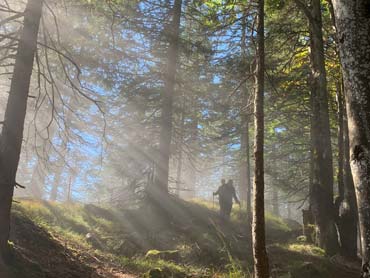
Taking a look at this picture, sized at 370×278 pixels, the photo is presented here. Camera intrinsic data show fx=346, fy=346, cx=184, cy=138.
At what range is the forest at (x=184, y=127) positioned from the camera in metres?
6.39

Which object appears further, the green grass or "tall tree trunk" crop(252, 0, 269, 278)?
the green grass

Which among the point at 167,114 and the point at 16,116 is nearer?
the point at 16,116

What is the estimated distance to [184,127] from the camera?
789 inches

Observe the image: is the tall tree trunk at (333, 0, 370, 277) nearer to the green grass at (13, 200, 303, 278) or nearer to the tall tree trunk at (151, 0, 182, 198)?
the green grass at (13, 200, 303, 278)

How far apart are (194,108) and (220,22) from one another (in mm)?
12045

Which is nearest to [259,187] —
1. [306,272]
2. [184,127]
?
[306,272]

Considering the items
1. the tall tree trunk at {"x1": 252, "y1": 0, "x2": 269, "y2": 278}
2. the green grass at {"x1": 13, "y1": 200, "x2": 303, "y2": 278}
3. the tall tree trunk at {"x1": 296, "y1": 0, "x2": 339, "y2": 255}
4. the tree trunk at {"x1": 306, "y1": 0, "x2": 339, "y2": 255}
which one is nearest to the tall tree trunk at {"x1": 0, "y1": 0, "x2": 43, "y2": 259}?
the green grass at {"x1": 13, "y1": 200, "x2": 303, "y2": 278}

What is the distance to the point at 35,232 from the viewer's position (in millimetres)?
8180

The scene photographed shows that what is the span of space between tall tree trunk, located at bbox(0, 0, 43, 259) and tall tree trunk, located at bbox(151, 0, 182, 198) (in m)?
8.74

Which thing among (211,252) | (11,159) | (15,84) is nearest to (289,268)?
(211,252)

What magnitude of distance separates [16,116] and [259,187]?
194 inches

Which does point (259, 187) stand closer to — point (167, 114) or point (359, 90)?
point (359, 90)

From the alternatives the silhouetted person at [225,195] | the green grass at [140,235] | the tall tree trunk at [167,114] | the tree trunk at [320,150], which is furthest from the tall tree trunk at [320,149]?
the tall tree trunk at [167,114]

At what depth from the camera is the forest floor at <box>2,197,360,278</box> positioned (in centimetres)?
761
